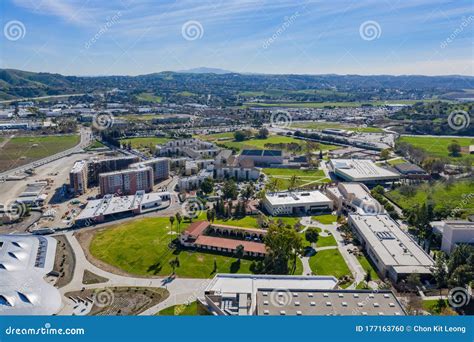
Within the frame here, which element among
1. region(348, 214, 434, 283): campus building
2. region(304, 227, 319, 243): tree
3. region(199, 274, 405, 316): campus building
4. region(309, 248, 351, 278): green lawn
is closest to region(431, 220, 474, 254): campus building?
region(348, 214, 434, 283): campus building

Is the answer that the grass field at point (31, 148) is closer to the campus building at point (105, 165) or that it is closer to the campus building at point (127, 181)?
the campus building at point (105, 165)

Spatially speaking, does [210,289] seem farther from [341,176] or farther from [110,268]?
[341,176]

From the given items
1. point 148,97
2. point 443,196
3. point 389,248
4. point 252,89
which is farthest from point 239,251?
point 252,89

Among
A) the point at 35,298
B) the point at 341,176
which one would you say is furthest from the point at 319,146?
the point at 35,298

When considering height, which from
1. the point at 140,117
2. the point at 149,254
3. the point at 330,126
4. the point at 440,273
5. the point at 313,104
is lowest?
the point at 149,254

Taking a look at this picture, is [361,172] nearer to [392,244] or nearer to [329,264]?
[392,244]
